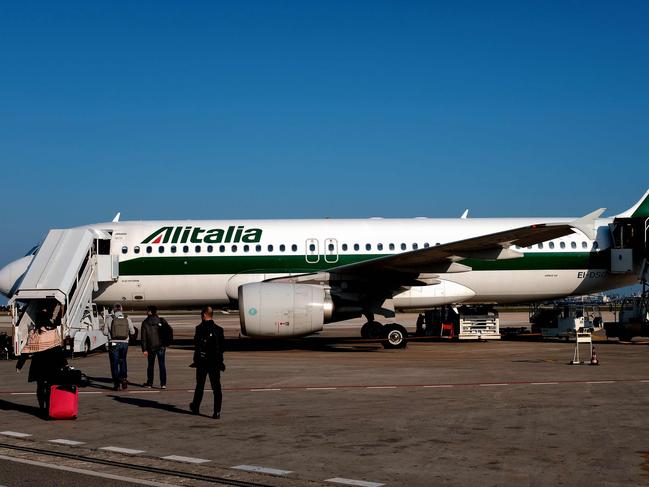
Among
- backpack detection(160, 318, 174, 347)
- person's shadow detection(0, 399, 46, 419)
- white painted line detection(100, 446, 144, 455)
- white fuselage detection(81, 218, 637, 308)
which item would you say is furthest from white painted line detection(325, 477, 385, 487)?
white fuselage detection(81, 218, 637, 308)

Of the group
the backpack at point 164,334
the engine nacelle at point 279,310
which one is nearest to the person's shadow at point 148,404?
the backpack at point 164,334

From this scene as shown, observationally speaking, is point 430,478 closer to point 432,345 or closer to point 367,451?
point 367,451

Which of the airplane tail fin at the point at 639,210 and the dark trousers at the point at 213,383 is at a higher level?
the airplane tail fin at the point at 639,210

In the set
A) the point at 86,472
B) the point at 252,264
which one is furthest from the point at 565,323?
the point at 86,472

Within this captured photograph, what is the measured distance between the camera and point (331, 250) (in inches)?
936

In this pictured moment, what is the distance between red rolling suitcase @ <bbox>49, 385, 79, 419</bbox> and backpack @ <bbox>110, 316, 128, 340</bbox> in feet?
10.1

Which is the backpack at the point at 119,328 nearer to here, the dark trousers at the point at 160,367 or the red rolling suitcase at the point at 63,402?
the dark trousers at the point at 160,367

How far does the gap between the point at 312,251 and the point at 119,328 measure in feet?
35.2

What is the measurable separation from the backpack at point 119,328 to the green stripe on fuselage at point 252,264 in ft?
32.4

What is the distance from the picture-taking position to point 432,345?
2392 centimetres

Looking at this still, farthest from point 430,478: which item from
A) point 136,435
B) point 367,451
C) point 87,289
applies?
point 87,289

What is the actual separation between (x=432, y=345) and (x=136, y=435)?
625 inches

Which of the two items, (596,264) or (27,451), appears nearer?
(27,451)

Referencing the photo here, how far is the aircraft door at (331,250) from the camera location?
23.7m
